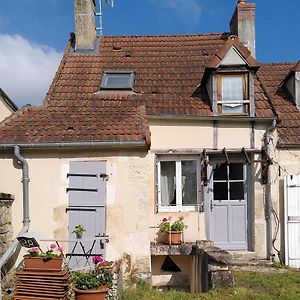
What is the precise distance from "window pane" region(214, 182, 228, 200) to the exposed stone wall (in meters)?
5.00

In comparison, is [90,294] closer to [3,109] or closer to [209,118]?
[209,118]

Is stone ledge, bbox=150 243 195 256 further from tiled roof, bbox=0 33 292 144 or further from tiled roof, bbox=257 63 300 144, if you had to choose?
tiled roof, bbox=257 63 300 144

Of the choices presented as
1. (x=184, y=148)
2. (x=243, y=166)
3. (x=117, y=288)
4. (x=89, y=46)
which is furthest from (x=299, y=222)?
(x=89, y=46)

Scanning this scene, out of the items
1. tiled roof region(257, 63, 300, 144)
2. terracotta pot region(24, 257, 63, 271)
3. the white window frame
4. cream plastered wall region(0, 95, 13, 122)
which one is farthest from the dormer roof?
cream plastered wall region(0, 95, 13, 122)

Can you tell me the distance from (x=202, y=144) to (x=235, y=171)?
3.87ft

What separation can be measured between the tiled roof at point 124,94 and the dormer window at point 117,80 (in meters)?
0.18

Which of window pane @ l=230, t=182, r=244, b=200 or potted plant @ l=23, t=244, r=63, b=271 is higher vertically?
window pane @ l=230, t=182, r=244, b=200

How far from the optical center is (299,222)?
33.2ft

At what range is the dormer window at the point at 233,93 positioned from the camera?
34.0 ft

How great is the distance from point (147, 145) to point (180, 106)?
2573 millimetres

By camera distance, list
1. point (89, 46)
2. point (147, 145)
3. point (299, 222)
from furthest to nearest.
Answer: point (89, 46) < point (299, 222) < point (147, 145)

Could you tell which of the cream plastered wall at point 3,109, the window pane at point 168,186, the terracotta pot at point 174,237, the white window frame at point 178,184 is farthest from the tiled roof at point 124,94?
the terracotta pot at point 174,237

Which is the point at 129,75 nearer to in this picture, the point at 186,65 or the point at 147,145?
the point at 186,65

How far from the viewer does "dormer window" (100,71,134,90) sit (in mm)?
11172
